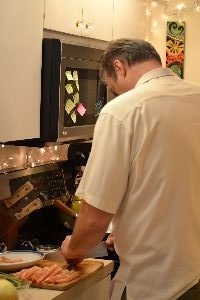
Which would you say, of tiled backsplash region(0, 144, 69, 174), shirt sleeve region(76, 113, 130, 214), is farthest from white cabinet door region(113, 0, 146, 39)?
shirt sleeve region(76, 113, 130, 214)

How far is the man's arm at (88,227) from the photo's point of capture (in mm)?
1861

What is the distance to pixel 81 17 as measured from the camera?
8.64ft

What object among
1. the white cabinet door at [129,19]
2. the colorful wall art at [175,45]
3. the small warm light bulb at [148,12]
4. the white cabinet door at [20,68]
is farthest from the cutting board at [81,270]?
the colorful wall art at [175,45]

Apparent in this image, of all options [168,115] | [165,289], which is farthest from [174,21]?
[165,289]

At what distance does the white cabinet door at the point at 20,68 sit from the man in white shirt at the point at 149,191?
1.44 feet

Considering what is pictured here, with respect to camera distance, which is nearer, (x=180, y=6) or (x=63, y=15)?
(x=63, y=15)

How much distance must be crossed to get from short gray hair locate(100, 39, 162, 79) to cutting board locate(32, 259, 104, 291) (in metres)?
0.73

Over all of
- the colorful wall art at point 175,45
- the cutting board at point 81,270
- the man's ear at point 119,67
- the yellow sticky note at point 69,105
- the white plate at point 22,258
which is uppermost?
the colorful wall art at point 175,45

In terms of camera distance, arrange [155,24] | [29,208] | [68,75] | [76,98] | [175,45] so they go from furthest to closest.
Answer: [175,45], [155,24], [29,208], [76,98], [68,75]

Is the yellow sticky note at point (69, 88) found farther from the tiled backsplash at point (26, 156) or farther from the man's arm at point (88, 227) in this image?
the man's arm at point (88, 227)

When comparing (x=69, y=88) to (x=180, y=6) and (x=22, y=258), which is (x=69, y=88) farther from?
(x=180, y=6)

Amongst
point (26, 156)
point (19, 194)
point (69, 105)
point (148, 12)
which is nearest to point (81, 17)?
point (69, 105)

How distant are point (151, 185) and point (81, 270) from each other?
1.79 feet

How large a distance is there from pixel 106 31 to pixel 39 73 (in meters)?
0.67
